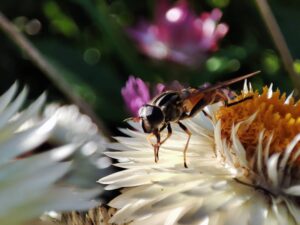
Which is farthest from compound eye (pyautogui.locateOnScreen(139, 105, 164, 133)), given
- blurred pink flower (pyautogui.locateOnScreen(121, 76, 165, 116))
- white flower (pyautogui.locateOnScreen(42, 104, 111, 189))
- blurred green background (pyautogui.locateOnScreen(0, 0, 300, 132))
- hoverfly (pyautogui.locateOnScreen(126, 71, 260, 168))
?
blurred green background (pyautogui.locateOnScreen(0, 0, 300, 132))

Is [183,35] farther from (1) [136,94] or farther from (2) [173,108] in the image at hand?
(2) [173,108]

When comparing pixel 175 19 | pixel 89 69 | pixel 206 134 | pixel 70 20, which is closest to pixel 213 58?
pixel 175 19

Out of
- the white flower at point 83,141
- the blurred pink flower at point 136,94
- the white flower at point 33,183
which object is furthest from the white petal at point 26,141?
the blurred pink flower at point 136,94

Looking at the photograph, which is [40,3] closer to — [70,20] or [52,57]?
[70,20]

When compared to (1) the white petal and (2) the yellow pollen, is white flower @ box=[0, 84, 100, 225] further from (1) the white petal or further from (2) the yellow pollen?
(2) the yellow pollen

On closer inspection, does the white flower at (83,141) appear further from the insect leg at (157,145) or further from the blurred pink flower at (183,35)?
the blurred pink flower at (183,35)

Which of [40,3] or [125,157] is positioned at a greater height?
[40,3]

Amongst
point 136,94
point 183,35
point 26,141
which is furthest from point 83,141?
point 183,35
